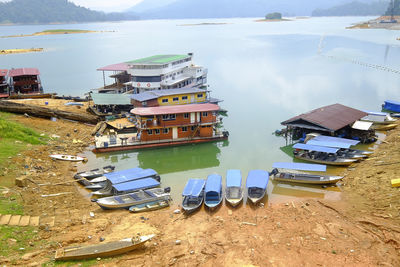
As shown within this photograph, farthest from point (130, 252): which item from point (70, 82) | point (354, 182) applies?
point (70, 82)

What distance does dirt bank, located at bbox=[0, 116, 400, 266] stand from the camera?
57.9ft

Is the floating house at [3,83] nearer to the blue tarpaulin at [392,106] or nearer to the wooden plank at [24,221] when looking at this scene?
the wooden plank at [24,221]

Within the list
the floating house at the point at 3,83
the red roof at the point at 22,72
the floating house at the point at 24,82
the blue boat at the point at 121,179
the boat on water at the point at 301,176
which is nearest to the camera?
the blue boat at the point at 121,179

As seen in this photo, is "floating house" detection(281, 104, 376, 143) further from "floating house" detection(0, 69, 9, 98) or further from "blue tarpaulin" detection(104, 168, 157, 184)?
"floating house" detection(0, 69, 9, 98)

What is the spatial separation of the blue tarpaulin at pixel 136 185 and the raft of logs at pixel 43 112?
1942 centimetres

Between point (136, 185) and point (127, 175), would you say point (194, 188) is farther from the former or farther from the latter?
point (127, 175)

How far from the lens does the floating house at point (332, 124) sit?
122ft

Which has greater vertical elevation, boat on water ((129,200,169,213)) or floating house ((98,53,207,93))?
floating house ((98,53,207,93))

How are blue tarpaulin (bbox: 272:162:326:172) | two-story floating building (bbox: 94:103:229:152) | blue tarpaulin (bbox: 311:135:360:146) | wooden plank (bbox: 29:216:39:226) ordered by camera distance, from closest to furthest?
wooden plank (bbox: 29:216:39:226), blue tarpaulin (bbox: 272:162:326:172), blue tarpaulin (bbox: 311:135:360:146), two-story floating building (bbox: 94:103:229:152)

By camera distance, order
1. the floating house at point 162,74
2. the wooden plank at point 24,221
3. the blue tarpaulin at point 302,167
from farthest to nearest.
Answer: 1. the floating house at point 162,74
2. the blue tarpaulin at point 302,167
3. the wooden plank at point 24,221

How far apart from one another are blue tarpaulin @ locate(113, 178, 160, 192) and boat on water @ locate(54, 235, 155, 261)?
24.3 ft

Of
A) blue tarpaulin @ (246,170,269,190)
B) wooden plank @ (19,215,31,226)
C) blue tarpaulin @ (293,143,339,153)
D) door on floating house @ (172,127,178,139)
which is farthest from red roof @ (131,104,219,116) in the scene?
wooden plank @ (19,215,31,226)

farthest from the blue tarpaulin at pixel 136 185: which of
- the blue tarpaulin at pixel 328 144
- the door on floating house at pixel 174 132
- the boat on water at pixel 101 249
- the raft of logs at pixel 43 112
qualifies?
the raft of logs at pixel 43 112

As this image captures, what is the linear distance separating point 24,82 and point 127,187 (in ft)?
141
